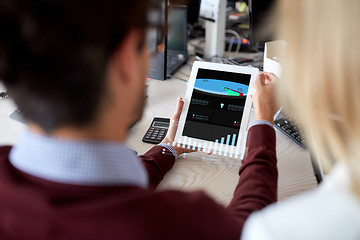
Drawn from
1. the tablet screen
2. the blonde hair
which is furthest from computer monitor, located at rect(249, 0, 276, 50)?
the blonde hair

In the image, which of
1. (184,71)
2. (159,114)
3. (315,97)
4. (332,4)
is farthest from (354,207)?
(184,71)

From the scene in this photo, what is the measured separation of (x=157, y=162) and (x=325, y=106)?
1.61 ft

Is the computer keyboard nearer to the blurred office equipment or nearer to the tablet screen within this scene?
the tablet screen

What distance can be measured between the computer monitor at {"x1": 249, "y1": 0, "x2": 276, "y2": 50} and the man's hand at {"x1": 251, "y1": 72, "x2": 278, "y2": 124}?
0.44 m

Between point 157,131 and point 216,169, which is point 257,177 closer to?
point 216,169

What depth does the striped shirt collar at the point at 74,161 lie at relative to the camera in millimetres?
440

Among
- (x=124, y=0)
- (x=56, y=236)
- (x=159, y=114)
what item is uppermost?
(x=124, y=0)

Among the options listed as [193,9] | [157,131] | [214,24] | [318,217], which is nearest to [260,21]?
[214,24]

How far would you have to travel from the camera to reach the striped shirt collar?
1.44ft

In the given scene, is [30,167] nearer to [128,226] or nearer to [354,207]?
[128,226]

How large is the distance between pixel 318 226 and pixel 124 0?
0.36m

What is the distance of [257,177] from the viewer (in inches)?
27.9

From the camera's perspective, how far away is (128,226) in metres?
0.42

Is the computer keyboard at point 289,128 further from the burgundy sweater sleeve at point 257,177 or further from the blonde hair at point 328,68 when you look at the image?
the blonde hair at point 328,68
